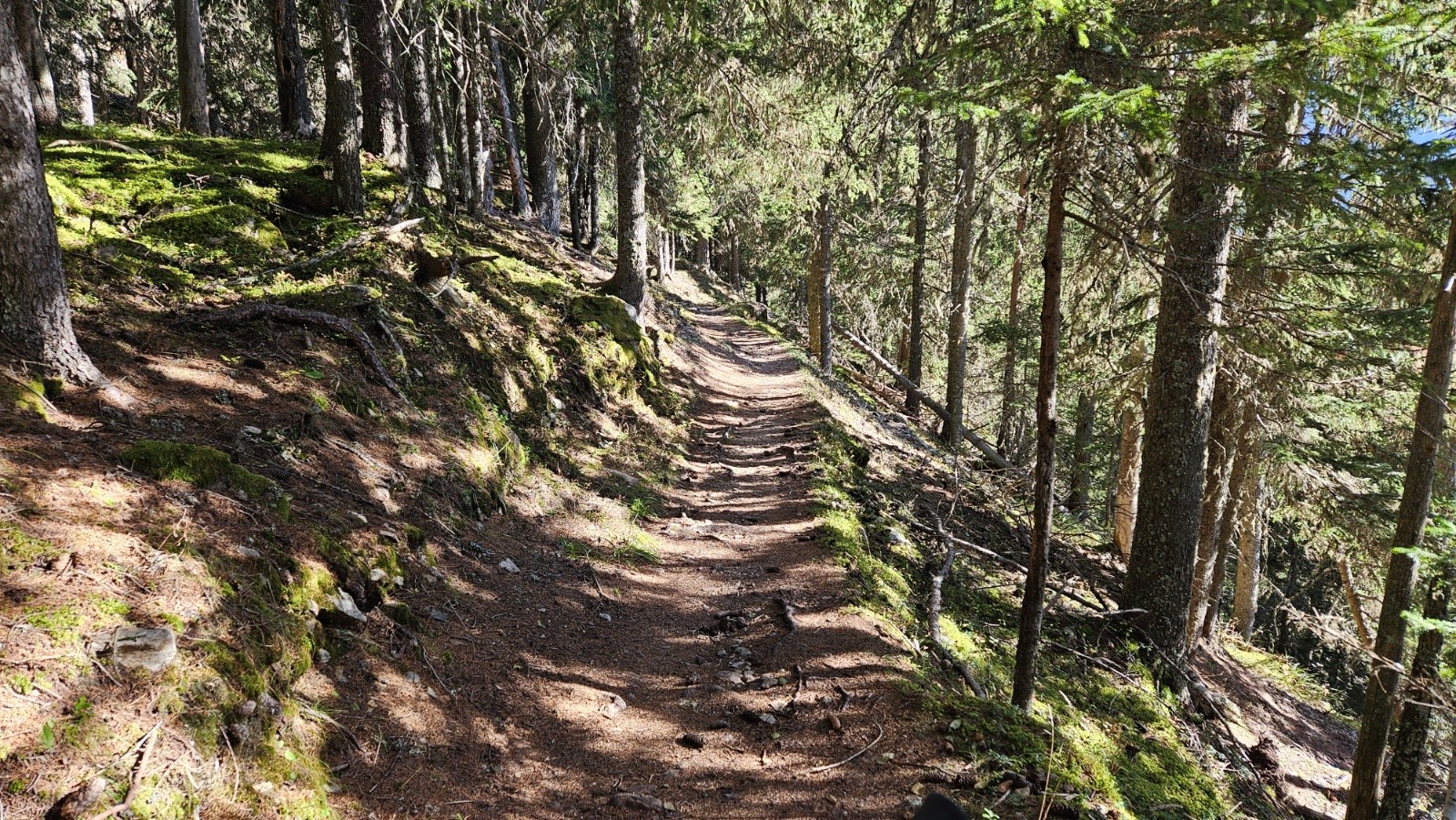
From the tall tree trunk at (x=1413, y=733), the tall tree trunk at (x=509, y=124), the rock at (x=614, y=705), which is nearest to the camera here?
the rock at (x=614, y=705)

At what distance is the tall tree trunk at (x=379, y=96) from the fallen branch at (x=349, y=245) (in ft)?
7.62

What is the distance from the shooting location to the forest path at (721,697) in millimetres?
4500

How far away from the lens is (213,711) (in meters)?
3.28

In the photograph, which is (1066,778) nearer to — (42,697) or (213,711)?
(213,711)

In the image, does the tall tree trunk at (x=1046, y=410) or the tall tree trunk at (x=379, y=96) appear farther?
the tall tree trunk at (x=379, y=96)

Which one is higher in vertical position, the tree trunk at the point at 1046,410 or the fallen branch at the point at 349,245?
the fallen branch at the point at 349,245

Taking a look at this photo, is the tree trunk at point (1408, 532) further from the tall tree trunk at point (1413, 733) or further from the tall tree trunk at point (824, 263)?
the tall tree trunk at point (824, 263)

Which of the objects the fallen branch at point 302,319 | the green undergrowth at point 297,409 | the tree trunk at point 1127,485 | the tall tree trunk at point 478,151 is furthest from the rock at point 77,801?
the tree trunk at point 1127,485

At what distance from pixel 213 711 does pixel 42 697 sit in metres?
0.65

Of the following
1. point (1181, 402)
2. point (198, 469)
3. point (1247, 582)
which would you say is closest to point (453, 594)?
point (198, 469)

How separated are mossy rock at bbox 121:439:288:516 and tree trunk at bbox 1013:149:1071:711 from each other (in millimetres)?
5328

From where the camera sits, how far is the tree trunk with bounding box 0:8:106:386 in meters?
4.36

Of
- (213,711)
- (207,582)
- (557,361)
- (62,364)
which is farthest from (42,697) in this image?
(557,361)

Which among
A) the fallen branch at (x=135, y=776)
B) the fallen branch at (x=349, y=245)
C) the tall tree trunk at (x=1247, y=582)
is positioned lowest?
the tall tree trunk at (x=1247, y=582)
